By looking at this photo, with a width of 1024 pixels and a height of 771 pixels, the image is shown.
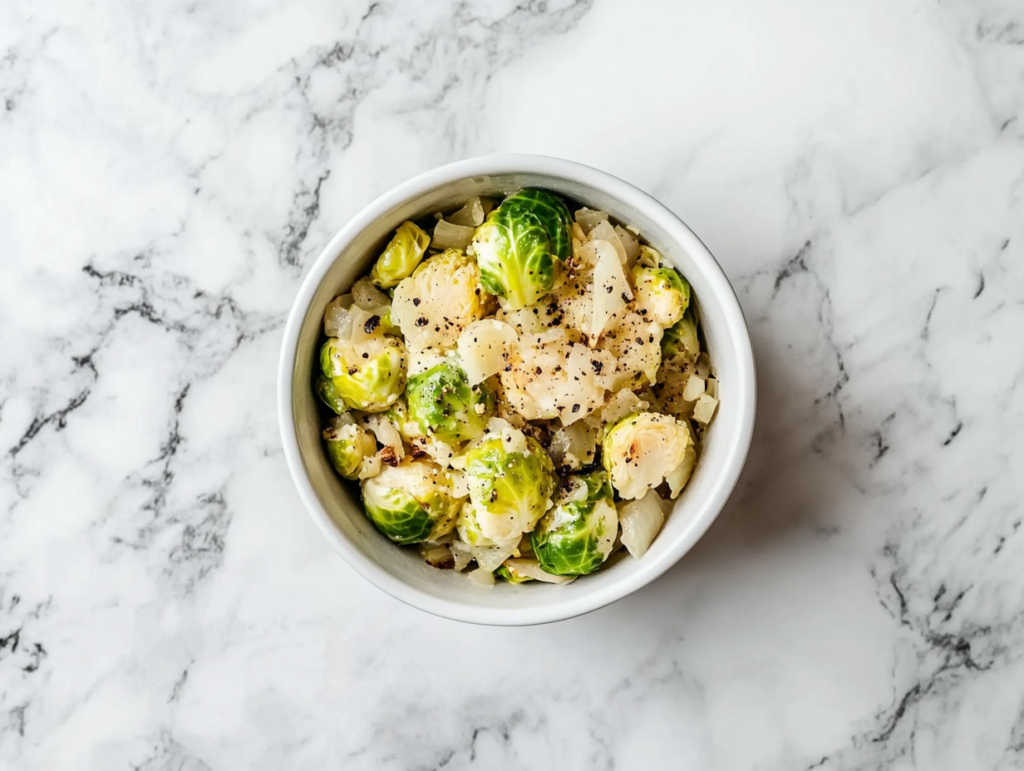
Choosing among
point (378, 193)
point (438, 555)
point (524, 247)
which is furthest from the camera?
point (378, 193)

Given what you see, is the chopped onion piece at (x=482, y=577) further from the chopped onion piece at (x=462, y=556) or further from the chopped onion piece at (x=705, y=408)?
the chopped onion piece at (x=705, y=408)

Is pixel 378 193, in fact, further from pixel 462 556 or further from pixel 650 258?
pixel 462 556

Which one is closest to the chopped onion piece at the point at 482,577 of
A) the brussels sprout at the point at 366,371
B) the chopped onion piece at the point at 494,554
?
the chopped onion piece at the point at 494,554

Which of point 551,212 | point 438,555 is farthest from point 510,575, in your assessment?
point 551,212

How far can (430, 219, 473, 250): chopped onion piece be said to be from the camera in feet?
6.23

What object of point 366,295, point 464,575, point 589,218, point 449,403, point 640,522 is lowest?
point 464,575

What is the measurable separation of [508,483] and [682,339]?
0.43 meters

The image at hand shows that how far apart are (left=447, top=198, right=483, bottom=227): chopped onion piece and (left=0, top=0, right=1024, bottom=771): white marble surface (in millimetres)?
314

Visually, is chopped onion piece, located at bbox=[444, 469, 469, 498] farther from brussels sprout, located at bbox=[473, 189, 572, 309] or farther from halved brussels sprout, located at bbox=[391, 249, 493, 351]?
brussels sprout, located at bbox=[473, 189, 572, 309]

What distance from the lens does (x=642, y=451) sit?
5.79ft

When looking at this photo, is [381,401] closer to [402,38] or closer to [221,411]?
[221,411]

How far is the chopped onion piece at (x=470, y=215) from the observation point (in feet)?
6.26

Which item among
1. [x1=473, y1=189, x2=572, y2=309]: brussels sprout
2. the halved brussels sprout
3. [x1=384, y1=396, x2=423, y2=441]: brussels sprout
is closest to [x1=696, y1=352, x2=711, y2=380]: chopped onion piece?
[x1=473, y1=189, x2=572, y2=309]: brussels sprout

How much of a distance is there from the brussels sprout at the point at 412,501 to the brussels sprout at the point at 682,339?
1.63 ft
